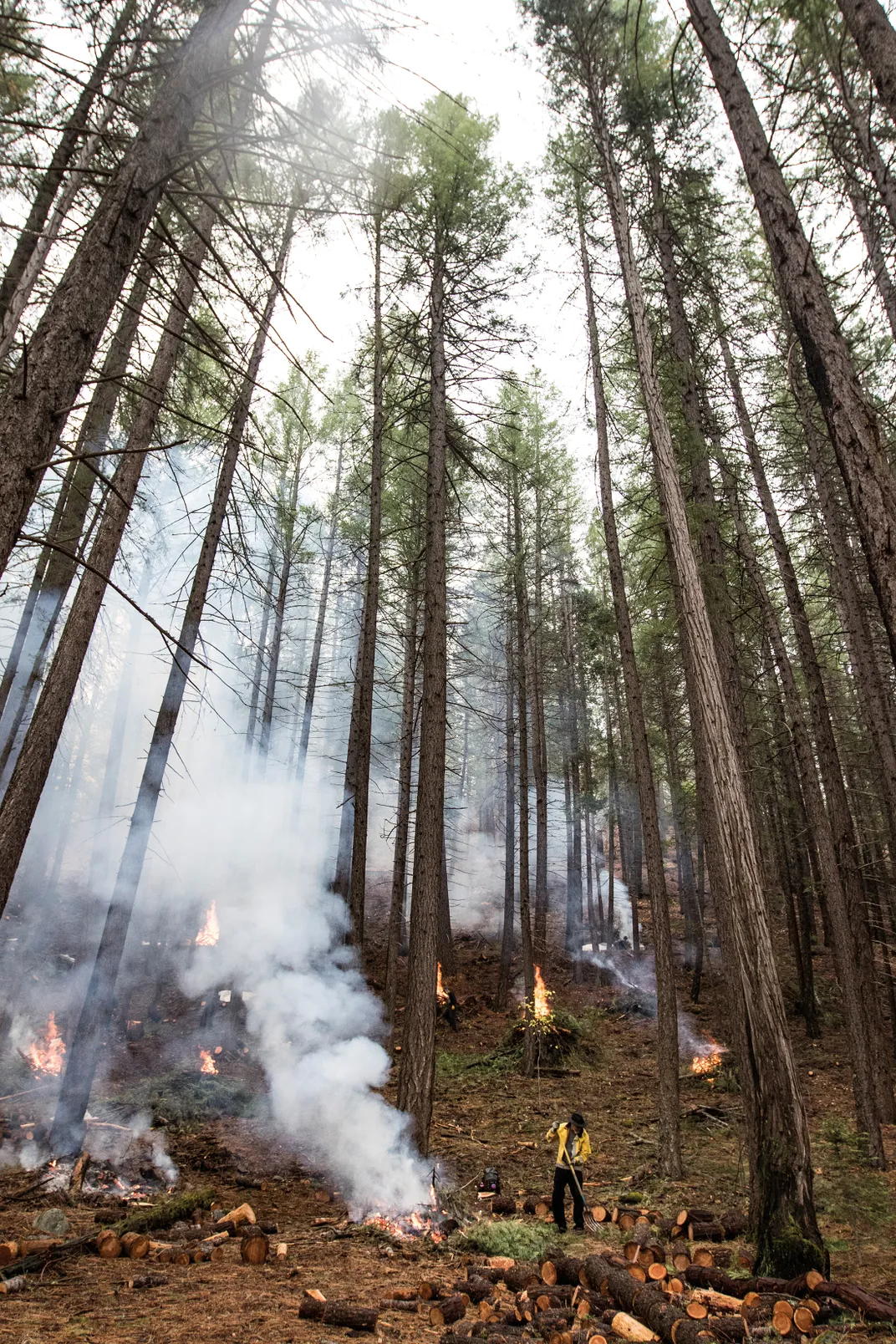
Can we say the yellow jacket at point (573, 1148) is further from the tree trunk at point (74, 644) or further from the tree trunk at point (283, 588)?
the tree trunk at point (283, 588)

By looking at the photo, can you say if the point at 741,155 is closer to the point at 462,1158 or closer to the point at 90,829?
the point at 462,1158

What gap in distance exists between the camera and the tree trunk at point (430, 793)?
749cm

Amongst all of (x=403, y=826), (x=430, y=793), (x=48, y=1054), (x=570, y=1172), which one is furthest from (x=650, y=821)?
(x=48, y=1054)

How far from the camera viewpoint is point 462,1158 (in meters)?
9.25

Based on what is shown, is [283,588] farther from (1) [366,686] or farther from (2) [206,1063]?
(2) [206,1063]

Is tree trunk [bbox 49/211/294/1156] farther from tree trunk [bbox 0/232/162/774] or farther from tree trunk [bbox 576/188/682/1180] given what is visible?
tree trunk [bbox 576/188/682/1180]

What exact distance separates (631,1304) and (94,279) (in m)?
6.65

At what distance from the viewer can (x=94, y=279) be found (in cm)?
291

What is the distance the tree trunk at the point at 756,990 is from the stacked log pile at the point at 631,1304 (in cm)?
51

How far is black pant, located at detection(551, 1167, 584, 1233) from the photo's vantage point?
6.77 metres

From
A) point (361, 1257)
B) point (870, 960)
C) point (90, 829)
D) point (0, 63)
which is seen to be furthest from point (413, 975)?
point (90, 829)

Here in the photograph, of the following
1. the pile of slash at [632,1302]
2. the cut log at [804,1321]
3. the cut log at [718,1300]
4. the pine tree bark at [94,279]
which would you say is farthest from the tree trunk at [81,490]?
the cut log at [804,1321]

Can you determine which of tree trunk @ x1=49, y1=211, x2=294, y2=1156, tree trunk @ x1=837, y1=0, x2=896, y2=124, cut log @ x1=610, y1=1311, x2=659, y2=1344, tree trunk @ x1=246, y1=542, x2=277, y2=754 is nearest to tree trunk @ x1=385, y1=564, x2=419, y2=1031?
tree trunk @ x1=246, y1=542, x2=277, y2=754

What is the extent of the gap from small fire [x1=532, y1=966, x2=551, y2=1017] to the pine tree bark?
1399 cm
